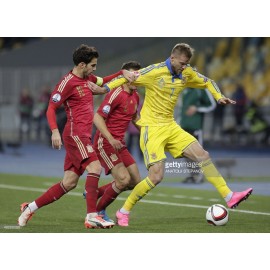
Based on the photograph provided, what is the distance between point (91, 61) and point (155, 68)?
71cm

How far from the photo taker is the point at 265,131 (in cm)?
2083

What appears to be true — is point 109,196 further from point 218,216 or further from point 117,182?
point 218,216

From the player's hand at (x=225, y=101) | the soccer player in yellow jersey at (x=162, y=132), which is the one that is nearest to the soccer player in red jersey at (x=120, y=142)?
the soccer player in yellow jersey at (x=162, y=132)

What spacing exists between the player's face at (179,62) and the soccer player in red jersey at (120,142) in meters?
0.48

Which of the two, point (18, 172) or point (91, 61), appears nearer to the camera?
point (91, 61)

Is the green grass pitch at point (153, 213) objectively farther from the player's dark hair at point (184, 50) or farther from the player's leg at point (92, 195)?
the player's dark hair at point (184, 50)

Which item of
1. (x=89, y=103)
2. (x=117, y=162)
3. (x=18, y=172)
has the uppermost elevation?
(x=89, y=103)

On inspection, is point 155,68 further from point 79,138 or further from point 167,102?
point 79,138

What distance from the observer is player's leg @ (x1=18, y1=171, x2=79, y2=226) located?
8938 mm

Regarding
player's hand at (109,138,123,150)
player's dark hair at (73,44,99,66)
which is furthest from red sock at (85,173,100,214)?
player's dark hair at (73,44,99,66)

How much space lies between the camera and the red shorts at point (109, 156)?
30.6 feet

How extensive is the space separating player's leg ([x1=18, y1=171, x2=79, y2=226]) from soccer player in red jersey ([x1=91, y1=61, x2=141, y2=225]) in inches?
20.5

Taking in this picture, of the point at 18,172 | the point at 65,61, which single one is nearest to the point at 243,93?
the point at 65,61

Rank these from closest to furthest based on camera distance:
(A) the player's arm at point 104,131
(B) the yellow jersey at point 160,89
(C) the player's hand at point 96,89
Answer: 1. (C) the player's hand at point 96,89
2. (A) the player's arm at point 104,131
3. (B) the yellow jersey at point 160,89
